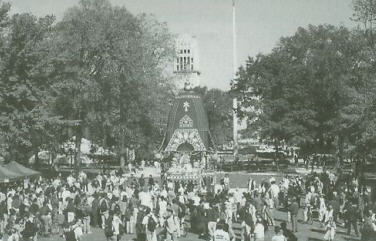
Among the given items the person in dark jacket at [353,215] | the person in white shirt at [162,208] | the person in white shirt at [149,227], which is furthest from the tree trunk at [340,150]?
the person in white shirt at [149,227]

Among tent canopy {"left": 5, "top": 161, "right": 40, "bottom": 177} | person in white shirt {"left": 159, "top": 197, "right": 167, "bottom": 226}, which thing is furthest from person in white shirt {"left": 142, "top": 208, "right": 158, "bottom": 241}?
tent canopy {"left": 5, "top": 161, "right": 40, "bottom": 177}

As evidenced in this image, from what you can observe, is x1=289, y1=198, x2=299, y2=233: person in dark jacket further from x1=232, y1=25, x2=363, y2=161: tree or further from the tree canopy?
x1=232, y1=25, x2=363, y2=161: tree

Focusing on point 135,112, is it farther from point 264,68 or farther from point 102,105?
point 264,68

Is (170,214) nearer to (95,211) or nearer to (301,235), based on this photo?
(95,211)

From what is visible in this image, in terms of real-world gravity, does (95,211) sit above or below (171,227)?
above

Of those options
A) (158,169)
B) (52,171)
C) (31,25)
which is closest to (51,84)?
(31,25)

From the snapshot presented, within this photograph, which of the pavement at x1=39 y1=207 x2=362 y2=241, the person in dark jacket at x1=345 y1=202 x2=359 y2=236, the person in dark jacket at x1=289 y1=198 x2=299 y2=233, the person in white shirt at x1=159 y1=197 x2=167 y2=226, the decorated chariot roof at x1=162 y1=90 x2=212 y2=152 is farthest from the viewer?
the decorated chariot roof at x1=162 y1=90 x2=212 y2=152

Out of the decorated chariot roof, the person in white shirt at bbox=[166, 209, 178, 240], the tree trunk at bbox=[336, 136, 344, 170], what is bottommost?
the person in white shirt at bbox=[166, 209, 178, 240]

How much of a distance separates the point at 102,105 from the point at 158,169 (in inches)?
389

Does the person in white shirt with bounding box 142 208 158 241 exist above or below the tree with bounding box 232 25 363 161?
below

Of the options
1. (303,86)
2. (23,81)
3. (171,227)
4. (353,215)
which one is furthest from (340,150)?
(171,227)

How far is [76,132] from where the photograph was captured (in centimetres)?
5378

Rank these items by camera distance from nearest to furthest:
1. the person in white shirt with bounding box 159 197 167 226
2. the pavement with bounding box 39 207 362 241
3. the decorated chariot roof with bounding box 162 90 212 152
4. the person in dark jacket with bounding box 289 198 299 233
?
1. the pavement with bounding box 39 207 362 241
2. the person in dark jacket with bounding box 289 198 299 233
3. the person in white shirt with bounding box 159 197 167 226
4. the decorated chariot roof with bounding box 162 90 212 152

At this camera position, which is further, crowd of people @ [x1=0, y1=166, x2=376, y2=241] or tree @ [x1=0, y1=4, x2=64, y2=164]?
tree @ [x1=0, y1=4, x2=64, y2=164]
